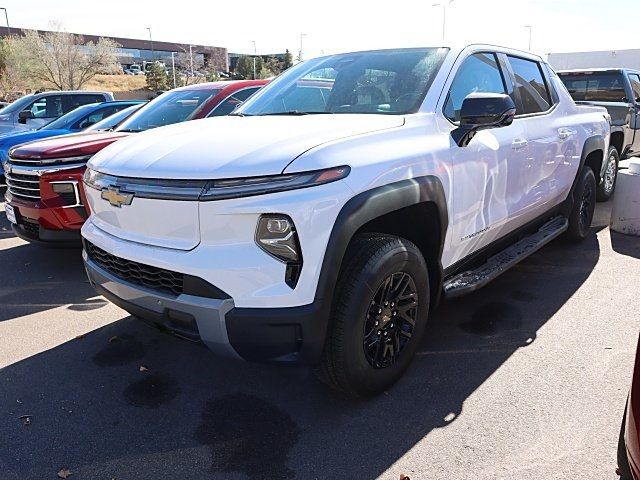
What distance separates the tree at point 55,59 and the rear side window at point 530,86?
1848 inches

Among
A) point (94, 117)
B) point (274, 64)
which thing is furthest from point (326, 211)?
point (274, 64)

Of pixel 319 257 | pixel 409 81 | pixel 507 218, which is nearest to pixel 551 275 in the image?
pixel 507 218

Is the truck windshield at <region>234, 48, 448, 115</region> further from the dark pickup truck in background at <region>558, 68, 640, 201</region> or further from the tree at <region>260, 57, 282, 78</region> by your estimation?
the tree at <region>260, 57, 282, 78</region>

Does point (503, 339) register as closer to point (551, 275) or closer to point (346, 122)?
point (551, 275)

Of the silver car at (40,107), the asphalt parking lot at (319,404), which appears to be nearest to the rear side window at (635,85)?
the asphalt parking lot at (319,404)

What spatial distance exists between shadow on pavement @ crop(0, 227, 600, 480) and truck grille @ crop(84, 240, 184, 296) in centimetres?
73

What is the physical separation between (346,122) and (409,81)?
651 millimetres

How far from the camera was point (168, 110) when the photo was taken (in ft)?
19.6

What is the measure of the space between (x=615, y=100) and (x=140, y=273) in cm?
843

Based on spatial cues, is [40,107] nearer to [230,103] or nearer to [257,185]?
[230,103]

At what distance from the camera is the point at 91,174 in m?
2.97

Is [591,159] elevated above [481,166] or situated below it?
below

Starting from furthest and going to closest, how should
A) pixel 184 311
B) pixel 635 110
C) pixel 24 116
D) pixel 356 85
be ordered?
1. pixel 24 116
2. pixel 635 110
3. pixel 356 85
4. pixel 184 311

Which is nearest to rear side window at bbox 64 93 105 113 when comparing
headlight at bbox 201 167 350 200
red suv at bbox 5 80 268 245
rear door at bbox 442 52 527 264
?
red suv at bbox 5 80 268 245
